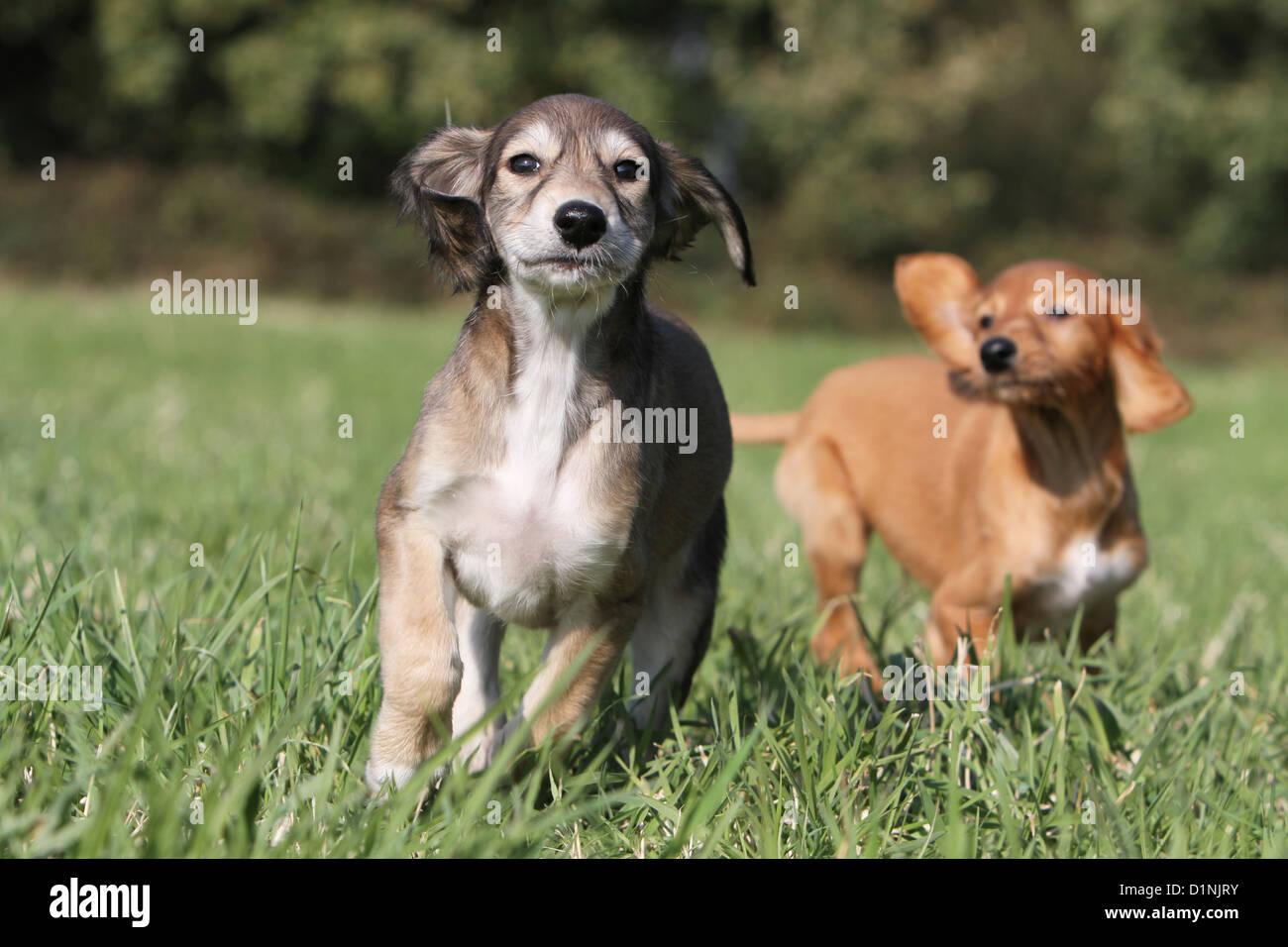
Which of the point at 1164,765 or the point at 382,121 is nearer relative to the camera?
the point at 1164,765

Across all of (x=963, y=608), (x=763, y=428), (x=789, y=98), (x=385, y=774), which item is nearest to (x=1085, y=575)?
(x=963, y=608)

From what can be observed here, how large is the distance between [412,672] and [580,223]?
91 centimetres

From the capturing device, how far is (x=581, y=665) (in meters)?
2.39

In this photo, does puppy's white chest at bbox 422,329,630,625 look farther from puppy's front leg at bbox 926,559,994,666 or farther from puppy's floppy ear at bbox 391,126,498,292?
puppy's front leg at bbox 926,559,994,666

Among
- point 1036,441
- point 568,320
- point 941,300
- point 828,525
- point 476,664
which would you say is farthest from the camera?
point 828,525

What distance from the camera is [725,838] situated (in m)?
2.36

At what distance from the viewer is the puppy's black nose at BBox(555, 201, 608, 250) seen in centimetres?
241

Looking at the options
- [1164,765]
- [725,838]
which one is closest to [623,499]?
[725,838]

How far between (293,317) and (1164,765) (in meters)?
18.3

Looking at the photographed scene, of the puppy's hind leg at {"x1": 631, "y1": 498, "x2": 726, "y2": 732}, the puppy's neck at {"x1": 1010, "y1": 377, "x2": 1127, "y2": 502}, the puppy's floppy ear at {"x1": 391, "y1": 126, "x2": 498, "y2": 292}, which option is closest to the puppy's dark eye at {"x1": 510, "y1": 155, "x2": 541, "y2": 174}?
the puppy's floppy ear at {"x1": 391, "y1": 126, "x2": 498, "y2": 292}

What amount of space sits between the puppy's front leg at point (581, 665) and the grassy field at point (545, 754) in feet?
0.35

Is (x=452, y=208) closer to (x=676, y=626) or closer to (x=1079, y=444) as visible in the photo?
(x=676, y=626)
